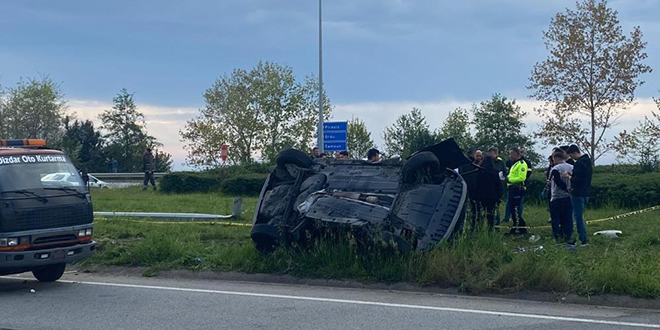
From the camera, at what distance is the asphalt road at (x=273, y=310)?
7.89 metres

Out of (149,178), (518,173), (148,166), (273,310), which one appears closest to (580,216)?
(518,173)

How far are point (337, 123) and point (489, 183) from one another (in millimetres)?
12043

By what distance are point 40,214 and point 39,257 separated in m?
0.60

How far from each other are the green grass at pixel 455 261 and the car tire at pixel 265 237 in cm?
15

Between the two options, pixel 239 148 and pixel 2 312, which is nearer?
pixel 2 312

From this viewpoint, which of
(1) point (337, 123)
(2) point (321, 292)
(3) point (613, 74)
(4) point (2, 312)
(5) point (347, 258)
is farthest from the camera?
(3) point (613, 74)

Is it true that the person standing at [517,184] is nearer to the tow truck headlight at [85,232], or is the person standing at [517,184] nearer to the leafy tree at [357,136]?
the tow truck headlight at [85,232]

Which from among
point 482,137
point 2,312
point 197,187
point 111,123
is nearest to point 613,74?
point 482,137

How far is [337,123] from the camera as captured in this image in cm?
2516

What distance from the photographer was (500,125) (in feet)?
126

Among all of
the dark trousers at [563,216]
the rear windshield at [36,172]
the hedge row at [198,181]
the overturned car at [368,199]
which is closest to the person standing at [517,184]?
the dark trousers at [563,216]

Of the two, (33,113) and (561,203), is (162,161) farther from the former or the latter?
(561,203)

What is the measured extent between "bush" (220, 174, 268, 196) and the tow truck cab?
14279 millimetres

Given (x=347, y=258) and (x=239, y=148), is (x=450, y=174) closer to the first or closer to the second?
(x=347, y=258)
